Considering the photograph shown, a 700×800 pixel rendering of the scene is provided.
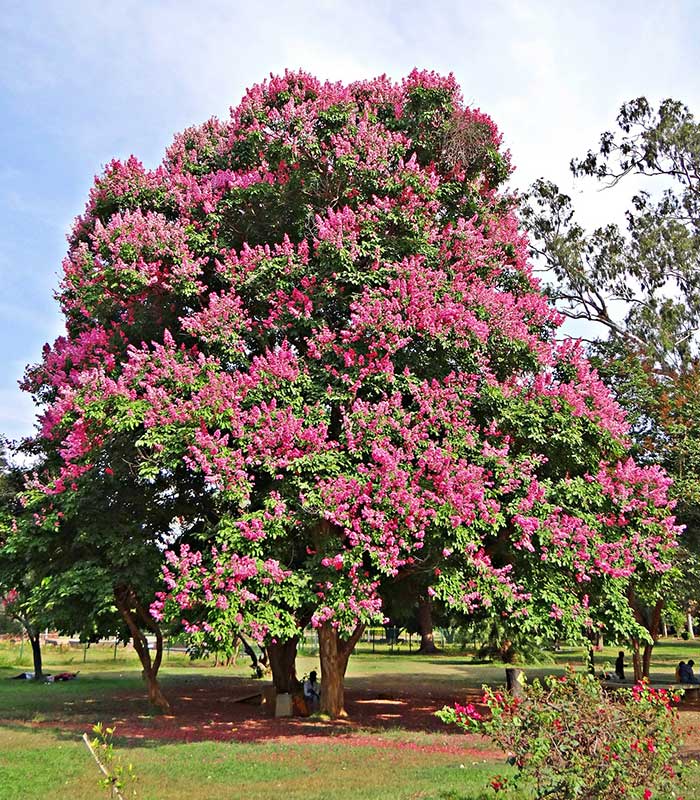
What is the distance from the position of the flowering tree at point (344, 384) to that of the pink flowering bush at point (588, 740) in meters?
5.96

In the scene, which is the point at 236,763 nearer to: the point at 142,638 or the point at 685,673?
the point at 142,638

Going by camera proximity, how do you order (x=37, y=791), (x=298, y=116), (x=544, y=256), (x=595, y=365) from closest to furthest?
(x=37, y=791) → (x=298, y=116) → (x=595, y=365) → (x=544, y=256)

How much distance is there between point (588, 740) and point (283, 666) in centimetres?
1515

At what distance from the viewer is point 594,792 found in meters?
6.97

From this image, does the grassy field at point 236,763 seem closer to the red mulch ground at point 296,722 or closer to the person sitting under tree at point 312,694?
the red mulch ground at point 296,722

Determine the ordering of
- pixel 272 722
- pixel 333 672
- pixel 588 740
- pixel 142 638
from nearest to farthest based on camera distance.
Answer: pixel 588 740
pixel 272 722
pixel 333 672
pixel 142 638

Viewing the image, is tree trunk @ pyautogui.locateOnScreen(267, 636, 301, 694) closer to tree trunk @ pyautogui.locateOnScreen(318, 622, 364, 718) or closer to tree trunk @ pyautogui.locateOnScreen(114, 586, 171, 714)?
tree trunk @ pyautogui.locateOnScreen(318, 622, 364, 718)

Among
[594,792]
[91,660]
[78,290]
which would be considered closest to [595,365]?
[78,290]

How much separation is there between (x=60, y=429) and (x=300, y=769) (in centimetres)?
932

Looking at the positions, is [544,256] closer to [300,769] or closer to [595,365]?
[595,365]

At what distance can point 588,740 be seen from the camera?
23.1 feet

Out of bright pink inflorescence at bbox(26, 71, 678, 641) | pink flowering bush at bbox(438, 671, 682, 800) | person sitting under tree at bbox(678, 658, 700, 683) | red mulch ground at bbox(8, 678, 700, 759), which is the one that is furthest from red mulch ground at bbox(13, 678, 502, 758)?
person sitting under tree at bbox(678, 658, 700, 683)

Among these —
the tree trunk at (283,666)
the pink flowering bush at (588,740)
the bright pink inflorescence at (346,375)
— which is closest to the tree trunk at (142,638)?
the tree trunk at (283,666)

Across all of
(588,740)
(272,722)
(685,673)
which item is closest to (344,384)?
(272,722)
